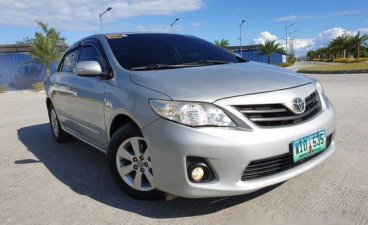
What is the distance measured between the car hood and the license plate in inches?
17.8

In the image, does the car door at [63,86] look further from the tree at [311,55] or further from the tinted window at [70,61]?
the tree at [311,55]

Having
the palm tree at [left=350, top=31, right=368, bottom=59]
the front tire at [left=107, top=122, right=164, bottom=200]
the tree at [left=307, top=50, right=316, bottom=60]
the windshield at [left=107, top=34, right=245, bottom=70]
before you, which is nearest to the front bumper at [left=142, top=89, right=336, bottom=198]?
the front tire at [left=107, top=122, right=164, bottom=200]

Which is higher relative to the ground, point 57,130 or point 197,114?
point 197,114

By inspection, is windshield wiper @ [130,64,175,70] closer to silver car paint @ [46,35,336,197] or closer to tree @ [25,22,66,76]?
silver car paint @ [46,35,336,197]

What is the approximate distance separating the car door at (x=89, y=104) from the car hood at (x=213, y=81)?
62cm

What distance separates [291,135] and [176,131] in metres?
0.88

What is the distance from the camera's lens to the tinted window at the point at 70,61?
498 cm

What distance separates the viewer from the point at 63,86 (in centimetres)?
495

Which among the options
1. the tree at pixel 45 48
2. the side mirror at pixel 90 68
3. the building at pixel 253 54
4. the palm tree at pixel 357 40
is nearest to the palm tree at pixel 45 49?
the tree at pixel 45 48

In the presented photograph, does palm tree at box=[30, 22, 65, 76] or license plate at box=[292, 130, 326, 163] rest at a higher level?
palm tree at box=[30, 22, 65, 76]

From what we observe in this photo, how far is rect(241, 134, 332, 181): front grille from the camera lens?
2.76m

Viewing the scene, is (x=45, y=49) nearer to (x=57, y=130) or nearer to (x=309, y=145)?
(x=57, y=130)

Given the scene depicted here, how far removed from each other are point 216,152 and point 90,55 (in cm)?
238

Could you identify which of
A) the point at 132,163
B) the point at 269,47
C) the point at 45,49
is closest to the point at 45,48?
the point at 45,49
